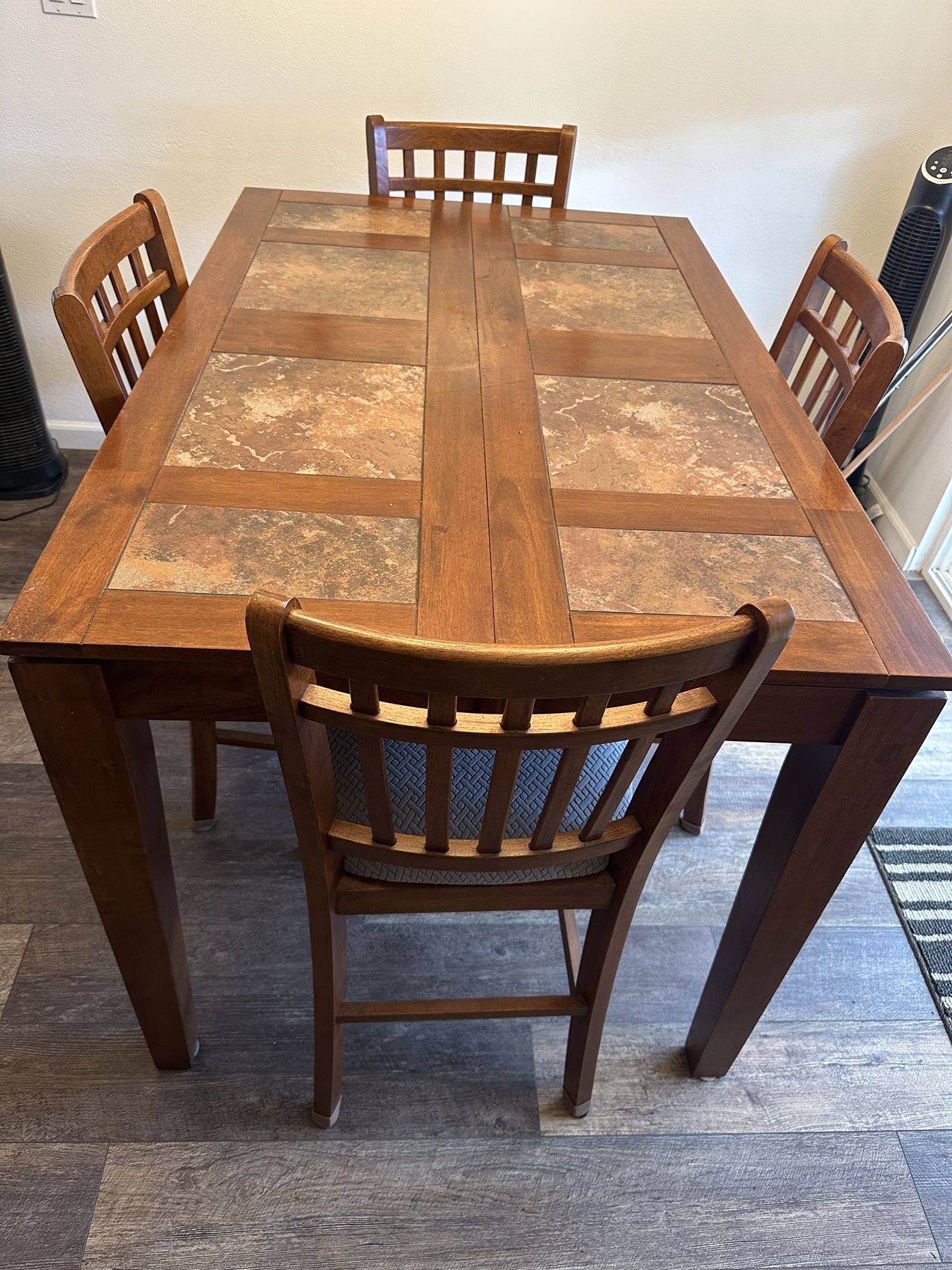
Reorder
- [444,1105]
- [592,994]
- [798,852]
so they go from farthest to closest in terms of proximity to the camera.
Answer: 1. [444,1105]
2. [592,994]
3. [798,852]

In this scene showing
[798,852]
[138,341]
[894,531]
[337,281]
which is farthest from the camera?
[894,531]

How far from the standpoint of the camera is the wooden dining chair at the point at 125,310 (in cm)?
123

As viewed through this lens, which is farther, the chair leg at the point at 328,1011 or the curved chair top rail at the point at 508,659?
the chair leg at the point at 328,1011

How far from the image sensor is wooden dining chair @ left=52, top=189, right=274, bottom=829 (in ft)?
4.02

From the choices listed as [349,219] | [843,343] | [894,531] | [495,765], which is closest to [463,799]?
[495,765]

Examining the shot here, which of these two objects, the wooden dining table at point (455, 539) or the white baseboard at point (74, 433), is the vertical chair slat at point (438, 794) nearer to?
the wooden dining table at point (455, 539)

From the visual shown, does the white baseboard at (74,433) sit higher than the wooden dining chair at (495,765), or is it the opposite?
the wooden dining chair at (495,765)

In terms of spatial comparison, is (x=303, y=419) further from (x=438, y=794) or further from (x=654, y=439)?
(x=438, y=794)

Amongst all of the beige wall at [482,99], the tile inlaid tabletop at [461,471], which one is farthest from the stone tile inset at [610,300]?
the beige wall at [482,99]

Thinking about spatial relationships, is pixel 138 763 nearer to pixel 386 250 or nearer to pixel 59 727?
pixel 59 727

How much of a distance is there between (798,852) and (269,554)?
698mm

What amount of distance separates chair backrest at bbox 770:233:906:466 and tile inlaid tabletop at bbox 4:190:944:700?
0.36ft

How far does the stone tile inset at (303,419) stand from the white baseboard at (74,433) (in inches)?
59.2

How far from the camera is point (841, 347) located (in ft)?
4.83
